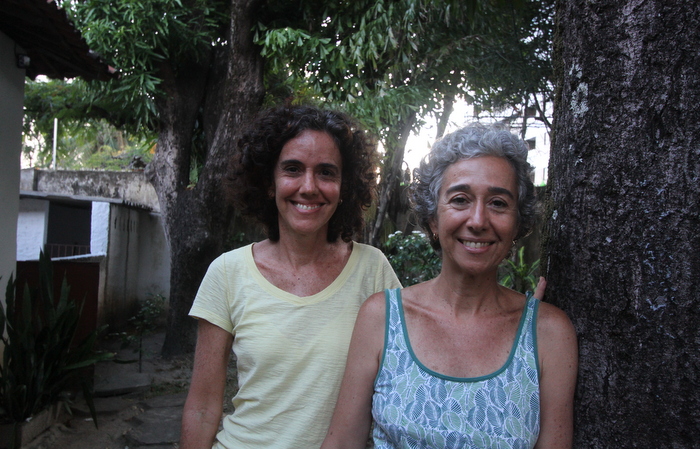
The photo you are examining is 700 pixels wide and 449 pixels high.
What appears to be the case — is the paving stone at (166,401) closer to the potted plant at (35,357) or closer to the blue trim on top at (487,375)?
the potted plant at (35,357)

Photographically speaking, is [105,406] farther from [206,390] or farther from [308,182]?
[308,182]

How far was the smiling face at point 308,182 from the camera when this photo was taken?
189 cm

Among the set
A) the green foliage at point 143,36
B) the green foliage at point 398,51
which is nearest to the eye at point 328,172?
the green foliage at point 398,51

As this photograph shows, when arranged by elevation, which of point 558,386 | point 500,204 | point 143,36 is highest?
point 143,36

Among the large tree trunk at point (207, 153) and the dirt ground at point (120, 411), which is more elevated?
the large tree trunk at point (207, 153)

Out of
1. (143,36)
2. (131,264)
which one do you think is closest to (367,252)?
(143,36)

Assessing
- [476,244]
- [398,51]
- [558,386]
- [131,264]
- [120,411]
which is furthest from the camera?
[131,264]

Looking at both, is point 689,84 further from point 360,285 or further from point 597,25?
point 360,285

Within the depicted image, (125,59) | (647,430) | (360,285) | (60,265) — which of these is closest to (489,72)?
(125,59)

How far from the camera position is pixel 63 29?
4.40 meters

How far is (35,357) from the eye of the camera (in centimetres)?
441

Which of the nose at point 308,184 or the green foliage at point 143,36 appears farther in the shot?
Answer: the green foliage at point 143,36

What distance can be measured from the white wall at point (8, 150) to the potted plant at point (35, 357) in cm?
48

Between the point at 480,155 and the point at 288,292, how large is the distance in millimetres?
750
